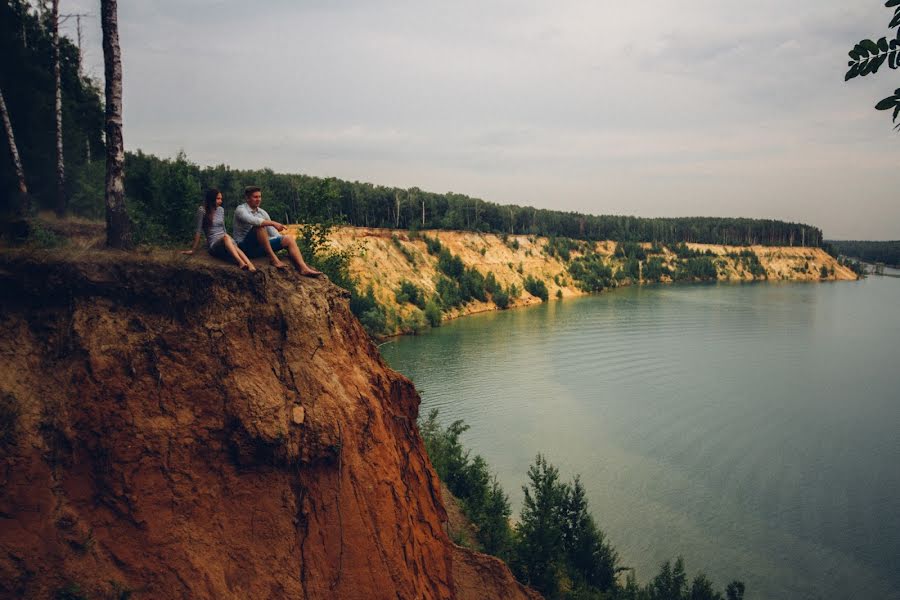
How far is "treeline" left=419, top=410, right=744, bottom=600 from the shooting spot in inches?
594

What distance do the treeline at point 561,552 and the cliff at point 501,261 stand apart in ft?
65.6

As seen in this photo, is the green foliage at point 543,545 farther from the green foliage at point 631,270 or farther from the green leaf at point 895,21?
the green foliage at point 631,270

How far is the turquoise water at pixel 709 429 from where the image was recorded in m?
19.1

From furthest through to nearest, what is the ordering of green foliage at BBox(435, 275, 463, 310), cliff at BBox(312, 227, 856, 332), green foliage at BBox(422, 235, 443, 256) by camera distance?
1. green foliage at BBox(422, 235, 443, 256)
2. green foliage at BBox(435, 275, 463, 310)
3. cliff at BBox(312, 227, 856, 332)

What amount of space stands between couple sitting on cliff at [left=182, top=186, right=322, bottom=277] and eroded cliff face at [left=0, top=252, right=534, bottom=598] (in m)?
0.32

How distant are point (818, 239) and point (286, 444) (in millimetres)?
179573

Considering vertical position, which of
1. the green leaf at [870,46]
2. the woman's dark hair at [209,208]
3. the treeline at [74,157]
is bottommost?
the woman's dark hair at [209,208]

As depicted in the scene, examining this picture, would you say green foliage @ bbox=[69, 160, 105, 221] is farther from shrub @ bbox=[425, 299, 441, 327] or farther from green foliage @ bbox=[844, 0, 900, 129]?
shrub @ bbox=[425, 299, 441, 327]

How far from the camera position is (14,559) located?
5.42 m

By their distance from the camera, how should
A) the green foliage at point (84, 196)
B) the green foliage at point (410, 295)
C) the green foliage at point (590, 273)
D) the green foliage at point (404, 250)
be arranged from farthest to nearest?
Result: 1. the green foliage at point (590, 273)
2. the green foliage at point (404, 250)
3. the green foliage at point (410, 295)
4. the green foliage at point (84, 196)

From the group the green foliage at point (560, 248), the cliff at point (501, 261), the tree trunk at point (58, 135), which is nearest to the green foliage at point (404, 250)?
the cliff at point (501, 261)

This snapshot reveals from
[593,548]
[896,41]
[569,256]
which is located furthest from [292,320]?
[569,256]

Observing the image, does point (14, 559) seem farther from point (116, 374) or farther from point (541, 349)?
point (541, 349)

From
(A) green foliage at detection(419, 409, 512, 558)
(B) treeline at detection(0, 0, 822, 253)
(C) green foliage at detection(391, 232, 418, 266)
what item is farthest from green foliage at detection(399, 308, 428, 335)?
(A) green foliage at detection(419, 409, 512, 558)
